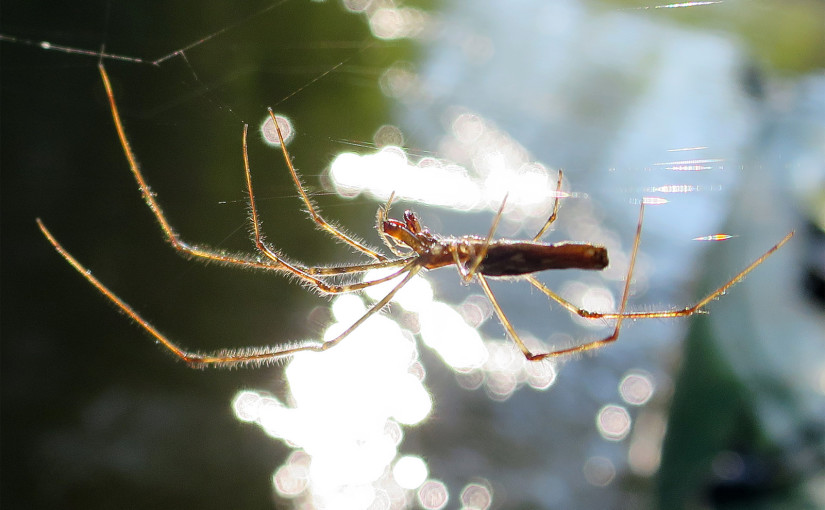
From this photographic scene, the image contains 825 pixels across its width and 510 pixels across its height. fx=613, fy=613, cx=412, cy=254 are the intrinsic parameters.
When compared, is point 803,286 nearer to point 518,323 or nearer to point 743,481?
point 743,481

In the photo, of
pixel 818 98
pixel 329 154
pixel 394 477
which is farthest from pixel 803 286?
pixel 394 477

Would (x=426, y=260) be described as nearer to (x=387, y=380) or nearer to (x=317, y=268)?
(x=317, y=268)

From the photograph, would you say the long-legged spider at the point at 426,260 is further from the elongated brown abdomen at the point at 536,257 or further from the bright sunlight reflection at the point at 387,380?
the bright sunlight reflection at the point at 387,380

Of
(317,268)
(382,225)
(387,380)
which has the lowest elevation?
(387,380)

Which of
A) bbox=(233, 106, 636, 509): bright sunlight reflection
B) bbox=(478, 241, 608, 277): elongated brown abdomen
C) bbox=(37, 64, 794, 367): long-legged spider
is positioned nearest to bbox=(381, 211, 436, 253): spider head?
bbox=(37, 64, 794, 367): long-legged spider

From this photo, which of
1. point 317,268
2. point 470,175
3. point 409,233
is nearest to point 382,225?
point 409,233

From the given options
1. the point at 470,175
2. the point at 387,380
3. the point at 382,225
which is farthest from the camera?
the point at 470,175

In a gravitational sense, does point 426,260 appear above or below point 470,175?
above

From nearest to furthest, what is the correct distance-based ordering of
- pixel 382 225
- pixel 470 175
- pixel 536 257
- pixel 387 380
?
pixel 536 257, pixel 382 225, pixel 387 380, pixel 470 175

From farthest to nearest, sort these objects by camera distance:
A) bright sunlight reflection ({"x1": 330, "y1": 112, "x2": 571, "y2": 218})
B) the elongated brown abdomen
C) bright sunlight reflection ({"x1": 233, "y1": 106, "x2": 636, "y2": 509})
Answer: bright sunlight reflection ({"x1": 330, "y1": 112, "x2": 571, "y2": 218}) → bright sunlight reflection ({"x1": 233, "y1": 106, "x2": 636, "y2": 509}) → the elongated brown abdomen

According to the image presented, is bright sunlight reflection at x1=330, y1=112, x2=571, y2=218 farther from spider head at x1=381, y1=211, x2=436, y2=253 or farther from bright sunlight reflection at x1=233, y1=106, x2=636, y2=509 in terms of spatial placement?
spider head at x1=381, y1=211, x2=436, y2=253
